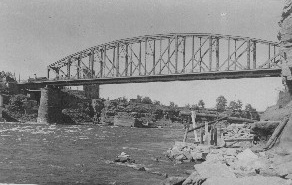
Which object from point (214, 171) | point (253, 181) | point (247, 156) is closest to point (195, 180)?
point (214, 171)

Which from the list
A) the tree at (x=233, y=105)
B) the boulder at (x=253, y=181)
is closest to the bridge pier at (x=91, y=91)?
the tree at (x=233, y=105)

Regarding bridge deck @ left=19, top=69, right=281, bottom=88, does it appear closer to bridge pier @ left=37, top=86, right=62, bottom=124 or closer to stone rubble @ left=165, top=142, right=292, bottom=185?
bridge pier @ left=37, top=86, right=62, bottom=124

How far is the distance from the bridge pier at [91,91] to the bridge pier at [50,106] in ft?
77.6

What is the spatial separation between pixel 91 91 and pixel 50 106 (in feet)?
121

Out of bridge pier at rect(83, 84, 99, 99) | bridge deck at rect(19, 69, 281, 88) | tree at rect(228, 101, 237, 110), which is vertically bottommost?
tree at rect(228, 101, 237, 110)

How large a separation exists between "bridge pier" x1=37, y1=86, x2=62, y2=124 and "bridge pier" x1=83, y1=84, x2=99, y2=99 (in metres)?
23.7

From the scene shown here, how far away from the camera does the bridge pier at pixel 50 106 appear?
91.2 metres

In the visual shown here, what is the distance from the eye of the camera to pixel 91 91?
428 ft

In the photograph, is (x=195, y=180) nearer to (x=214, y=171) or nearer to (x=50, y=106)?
(x=214, y=171)

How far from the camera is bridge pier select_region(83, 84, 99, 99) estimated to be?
126 meters

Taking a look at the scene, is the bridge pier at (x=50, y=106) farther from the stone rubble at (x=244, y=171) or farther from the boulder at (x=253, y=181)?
the boulder at (x=253, y=181)

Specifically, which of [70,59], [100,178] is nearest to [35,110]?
[70,59]

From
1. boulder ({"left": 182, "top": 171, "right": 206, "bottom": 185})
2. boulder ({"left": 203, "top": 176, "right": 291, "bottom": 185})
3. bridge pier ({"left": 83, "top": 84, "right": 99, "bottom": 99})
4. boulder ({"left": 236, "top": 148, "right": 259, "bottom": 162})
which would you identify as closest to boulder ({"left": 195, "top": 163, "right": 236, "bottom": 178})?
boulder ({"left": 182, "top": 171, "right": 206, "bottom": 185})

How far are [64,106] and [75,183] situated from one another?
91987 millimetres
